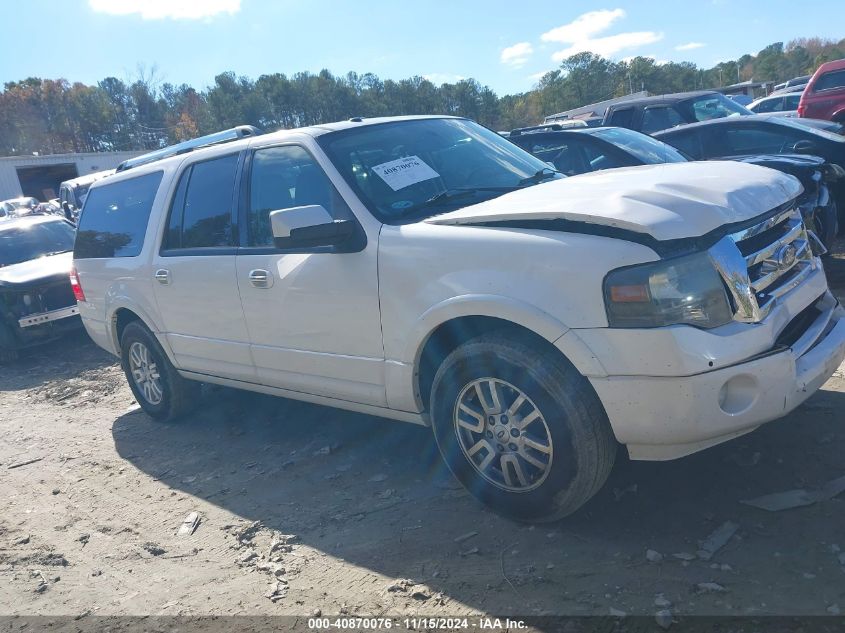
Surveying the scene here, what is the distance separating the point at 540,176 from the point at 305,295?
1.59m

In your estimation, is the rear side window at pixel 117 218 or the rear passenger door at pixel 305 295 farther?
the rear side window at pixel 117 218

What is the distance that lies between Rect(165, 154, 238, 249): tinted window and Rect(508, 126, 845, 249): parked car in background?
325 centimetres

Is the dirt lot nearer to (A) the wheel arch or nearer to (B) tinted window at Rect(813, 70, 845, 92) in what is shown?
(A) the wheel arch

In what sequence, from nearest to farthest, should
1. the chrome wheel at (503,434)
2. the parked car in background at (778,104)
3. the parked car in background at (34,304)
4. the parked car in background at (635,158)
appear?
the chrome wheel at (503,434) → the parked car in background at (635,158) → the parked car in background at (34,304) → the parked car in background at (778,104)

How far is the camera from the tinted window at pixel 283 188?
4.03m

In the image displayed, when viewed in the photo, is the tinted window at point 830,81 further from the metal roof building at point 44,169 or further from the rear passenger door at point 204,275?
the metal roof building at point 44,169

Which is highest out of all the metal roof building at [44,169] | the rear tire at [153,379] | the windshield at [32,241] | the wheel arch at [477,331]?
the metal roof building at [44,169]

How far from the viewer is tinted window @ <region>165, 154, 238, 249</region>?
185 inches

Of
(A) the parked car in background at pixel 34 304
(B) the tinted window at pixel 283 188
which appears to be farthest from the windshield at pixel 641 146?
(A) the parked car in background at pixel 34 304

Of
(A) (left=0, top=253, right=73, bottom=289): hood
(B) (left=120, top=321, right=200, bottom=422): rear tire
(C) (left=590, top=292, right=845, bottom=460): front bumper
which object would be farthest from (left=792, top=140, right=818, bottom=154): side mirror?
(A) (left=0, top=253, right=73, bottom=289): hood

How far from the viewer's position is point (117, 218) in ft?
19.3

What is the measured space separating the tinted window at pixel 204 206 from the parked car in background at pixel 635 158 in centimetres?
325

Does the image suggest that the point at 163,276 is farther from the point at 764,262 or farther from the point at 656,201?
the point at 764,262

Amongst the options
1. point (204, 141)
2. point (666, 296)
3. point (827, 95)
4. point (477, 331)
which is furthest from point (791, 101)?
point (666, 296)
